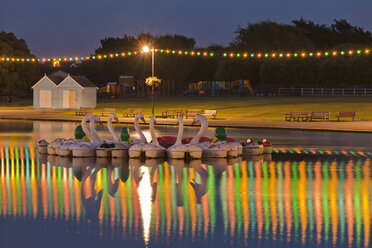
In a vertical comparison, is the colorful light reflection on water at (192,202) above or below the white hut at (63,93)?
below

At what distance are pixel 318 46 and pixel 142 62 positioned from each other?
30.8 meters

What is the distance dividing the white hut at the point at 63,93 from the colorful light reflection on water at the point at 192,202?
50.7m

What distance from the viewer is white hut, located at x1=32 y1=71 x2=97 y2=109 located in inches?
2746

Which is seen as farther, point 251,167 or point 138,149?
point 138,149

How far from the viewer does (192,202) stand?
41.5 feet

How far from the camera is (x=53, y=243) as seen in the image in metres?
9.36

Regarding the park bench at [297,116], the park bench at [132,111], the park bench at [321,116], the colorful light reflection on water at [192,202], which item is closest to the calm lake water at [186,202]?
the colorful light reflection on water at [192,202]

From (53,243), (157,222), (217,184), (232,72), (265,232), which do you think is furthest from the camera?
(232,72)

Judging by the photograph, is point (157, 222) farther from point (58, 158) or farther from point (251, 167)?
point (58, 158)

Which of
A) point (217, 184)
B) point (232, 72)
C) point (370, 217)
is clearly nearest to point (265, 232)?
point (370, 217)

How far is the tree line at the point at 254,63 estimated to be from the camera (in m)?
87.6

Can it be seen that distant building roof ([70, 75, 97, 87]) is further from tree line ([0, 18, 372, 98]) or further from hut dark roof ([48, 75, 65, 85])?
tree line ([0, 18, 372, 98])

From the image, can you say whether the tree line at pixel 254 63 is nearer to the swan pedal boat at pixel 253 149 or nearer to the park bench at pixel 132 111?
the park bench at pixel 132 111

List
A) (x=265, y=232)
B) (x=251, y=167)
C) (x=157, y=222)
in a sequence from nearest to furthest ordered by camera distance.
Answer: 1. (x=265, y=232)
2. (x=157, y=222)
3. (x=251, y=167)
